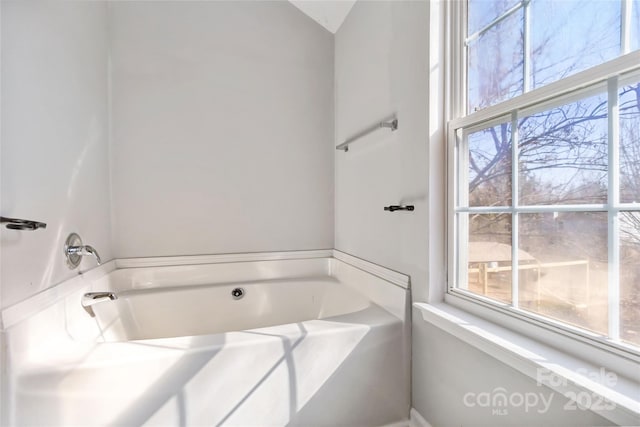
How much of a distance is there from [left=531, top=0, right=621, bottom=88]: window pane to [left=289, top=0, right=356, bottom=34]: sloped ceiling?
1322 millimetres

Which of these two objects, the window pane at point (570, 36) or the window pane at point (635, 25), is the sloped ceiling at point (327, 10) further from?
the window pane at point (635, 25)

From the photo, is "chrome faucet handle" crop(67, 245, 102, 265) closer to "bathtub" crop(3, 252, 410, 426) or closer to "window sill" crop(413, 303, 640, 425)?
"bathtub" crop(3, 252, 410, 426)

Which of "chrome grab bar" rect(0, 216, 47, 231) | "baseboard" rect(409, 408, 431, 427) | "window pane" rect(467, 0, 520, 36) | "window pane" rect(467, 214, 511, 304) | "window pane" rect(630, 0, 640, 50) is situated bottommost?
"baseboard" rect(409, 408, 431, 427)

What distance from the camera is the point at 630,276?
0.68m

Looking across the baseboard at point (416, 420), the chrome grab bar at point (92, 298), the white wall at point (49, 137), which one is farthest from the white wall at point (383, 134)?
the white wall at point (49, 137)

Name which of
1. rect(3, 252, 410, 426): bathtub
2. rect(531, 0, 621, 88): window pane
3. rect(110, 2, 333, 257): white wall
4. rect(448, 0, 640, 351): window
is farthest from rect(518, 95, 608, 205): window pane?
rect(110, 2, 333, 257): white wall

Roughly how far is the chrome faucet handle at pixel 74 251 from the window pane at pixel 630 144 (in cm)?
171

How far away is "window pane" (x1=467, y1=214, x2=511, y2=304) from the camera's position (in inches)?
38.2

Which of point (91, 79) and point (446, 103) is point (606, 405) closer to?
point (446, 103)

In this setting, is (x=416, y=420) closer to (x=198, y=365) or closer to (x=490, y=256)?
(x=490, y=256)

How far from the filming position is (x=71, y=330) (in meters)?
1.17

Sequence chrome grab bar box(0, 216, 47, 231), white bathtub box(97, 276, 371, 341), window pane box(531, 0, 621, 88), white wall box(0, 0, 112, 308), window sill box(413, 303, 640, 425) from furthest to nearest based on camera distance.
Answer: white bathtub box(97, 276, 371, 341) → white wall box(0, 0, 112, 308) → chrome grab bar box(0, 216, 47, 231) → window pane box(531, 0, 621, 88) → window sill box(413, 303, 640, 425)

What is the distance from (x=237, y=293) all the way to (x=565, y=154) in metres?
1.70

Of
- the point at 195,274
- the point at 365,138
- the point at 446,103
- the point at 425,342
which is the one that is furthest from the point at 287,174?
the point at 425,342
